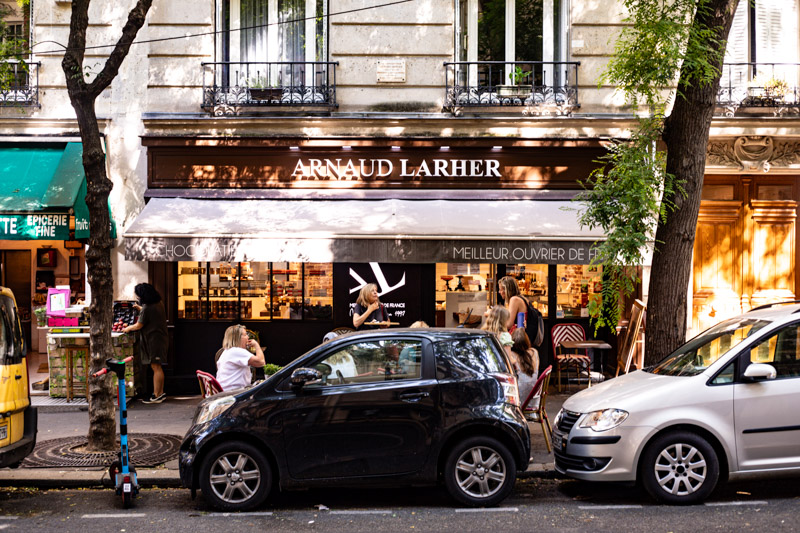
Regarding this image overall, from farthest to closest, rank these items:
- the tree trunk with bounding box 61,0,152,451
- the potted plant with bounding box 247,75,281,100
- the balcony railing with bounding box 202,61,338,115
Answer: the potted plant with bounding box 247,75,281,100
the balcony railing with bounding box 202,61,338,115
the tree trunk with bounding box 61,0,152,451

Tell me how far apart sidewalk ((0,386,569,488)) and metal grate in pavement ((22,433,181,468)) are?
0.50 ft

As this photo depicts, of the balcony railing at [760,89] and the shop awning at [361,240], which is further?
the balcony railing at [760,89]

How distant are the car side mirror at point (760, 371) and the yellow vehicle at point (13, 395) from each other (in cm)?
664

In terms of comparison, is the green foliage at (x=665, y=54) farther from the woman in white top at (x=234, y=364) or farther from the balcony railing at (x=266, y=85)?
the woman in white top at (x=234, y=364)

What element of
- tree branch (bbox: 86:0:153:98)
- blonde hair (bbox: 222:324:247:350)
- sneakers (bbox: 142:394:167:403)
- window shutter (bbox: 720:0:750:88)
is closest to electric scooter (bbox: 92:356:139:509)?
blonde hair (bbox: 222:324:247:350)

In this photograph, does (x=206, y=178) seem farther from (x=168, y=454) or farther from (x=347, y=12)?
(x=168, y=454)

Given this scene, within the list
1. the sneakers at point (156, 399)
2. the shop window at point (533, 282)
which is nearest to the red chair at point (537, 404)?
the shop window at point (533, 282)

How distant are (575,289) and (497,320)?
428 centimetres

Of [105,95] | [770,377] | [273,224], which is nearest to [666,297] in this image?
[770,377]

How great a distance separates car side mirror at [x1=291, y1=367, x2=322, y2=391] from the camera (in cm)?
716

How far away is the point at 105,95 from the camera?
12891 millimetres

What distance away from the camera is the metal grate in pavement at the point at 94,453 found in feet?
28.3

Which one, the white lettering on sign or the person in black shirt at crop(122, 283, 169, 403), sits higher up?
the white lettering on sign

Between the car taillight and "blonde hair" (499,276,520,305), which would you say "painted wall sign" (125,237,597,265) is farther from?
the car taillight
